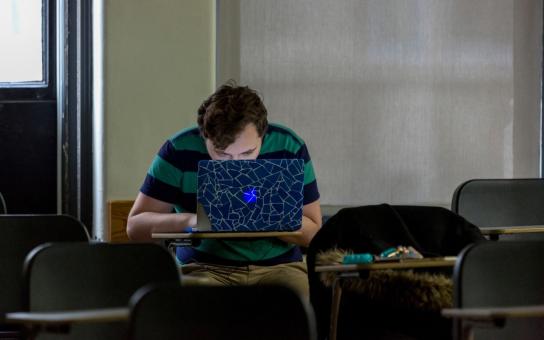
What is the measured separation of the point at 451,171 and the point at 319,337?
1862 mm

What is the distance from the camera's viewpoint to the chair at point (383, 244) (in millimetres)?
3586

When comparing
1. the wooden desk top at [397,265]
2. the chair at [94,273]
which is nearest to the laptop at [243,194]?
A: the wooden desk top at [397,265]

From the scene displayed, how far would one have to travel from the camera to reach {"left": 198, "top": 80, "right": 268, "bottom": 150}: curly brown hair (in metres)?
3.59

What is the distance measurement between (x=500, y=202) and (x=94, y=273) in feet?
7.45

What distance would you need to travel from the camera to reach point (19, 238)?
3393mm

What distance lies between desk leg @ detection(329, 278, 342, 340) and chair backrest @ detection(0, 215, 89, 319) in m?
0.86

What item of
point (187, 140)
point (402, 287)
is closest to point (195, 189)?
point (187, 140)

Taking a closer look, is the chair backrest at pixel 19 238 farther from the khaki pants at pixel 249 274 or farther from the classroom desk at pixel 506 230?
the classroom desk at pixel 506 230

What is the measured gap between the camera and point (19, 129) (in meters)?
5.18

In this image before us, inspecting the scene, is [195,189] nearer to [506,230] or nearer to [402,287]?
[402,287]

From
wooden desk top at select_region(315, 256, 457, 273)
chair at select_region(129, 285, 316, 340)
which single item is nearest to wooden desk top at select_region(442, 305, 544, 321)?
chair at select_region(129, 285, 316, 340)

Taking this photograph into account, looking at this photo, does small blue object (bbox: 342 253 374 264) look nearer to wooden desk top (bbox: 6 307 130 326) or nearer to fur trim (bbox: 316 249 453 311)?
fur trim (bbox: 316 249 453 311)

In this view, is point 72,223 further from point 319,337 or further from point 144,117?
point 144,117

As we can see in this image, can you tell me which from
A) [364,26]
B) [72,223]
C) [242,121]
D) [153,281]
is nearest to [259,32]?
[364,26]
